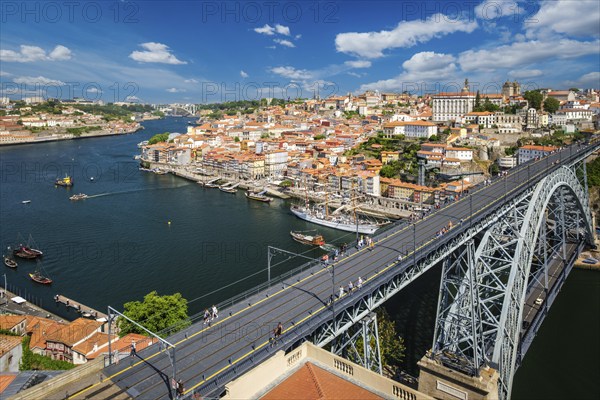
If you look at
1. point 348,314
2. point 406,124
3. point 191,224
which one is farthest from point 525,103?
point 348,314

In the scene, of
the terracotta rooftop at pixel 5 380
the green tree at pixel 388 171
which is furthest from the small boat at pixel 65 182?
the terracotta rooftop at pixel 5 380

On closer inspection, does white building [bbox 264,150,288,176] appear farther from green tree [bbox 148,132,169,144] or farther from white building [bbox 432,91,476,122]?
green tree [bbox 148,132,169,144]

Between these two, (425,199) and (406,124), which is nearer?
(425,199)

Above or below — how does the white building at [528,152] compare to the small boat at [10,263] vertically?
above

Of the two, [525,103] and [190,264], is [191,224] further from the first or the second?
[525,103]

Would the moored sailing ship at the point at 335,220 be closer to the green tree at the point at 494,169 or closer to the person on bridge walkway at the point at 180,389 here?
the green tree at the point at 494,169

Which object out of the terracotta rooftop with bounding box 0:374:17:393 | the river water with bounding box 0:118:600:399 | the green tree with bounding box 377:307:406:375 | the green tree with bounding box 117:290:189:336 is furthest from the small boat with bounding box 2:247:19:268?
the green tree with bounding box 377:307:406:375
